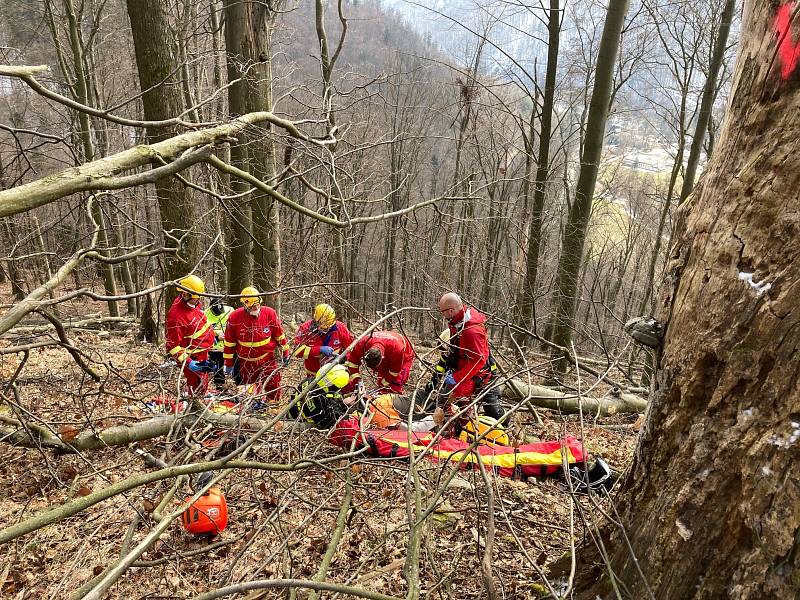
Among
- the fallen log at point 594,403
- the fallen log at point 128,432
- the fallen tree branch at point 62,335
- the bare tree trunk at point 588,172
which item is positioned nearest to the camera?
the fallen tree branch at point 62,335

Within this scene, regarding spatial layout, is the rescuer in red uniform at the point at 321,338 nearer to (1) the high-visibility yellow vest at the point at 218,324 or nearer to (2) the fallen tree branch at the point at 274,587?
(1) the high-visibility yellow vest at the point at 218,324

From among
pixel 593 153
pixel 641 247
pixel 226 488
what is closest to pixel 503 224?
A: pixel 593 153

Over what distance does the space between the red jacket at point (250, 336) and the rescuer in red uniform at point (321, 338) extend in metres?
0.33

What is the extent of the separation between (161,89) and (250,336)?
3.04 meters

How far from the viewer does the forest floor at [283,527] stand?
2750 mm

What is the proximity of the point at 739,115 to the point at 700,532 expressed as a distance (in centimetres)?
149

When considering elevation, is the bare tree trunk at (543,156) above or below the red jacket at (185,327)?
above

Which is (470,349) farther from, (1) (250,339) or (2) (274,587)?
(2) (274,587)

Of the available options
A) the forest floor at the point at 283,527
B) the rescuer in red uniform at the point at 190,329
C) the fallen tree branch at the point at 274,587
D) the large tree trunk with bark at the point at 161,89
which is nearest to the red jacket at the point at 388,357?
the forest floor at the point at 283,527

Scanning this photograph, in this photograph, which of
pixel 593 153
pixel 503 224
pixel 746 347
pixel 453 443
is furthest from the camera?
pixel 503 224

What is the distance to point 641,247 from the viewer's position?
73.6 ft

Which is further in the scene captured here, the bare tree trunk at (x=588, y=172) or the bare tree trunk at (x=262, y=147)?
the bare tree trunk at (x=588, y=172)

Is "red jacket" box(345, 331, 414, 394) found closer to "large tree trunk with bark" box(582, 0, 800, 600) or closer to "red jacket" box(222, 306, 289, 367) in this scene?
"red jacket" box(222, 306, 289, 367)

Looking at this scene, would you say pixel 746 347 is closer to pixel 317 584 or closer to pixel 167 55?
pixel 317 584
